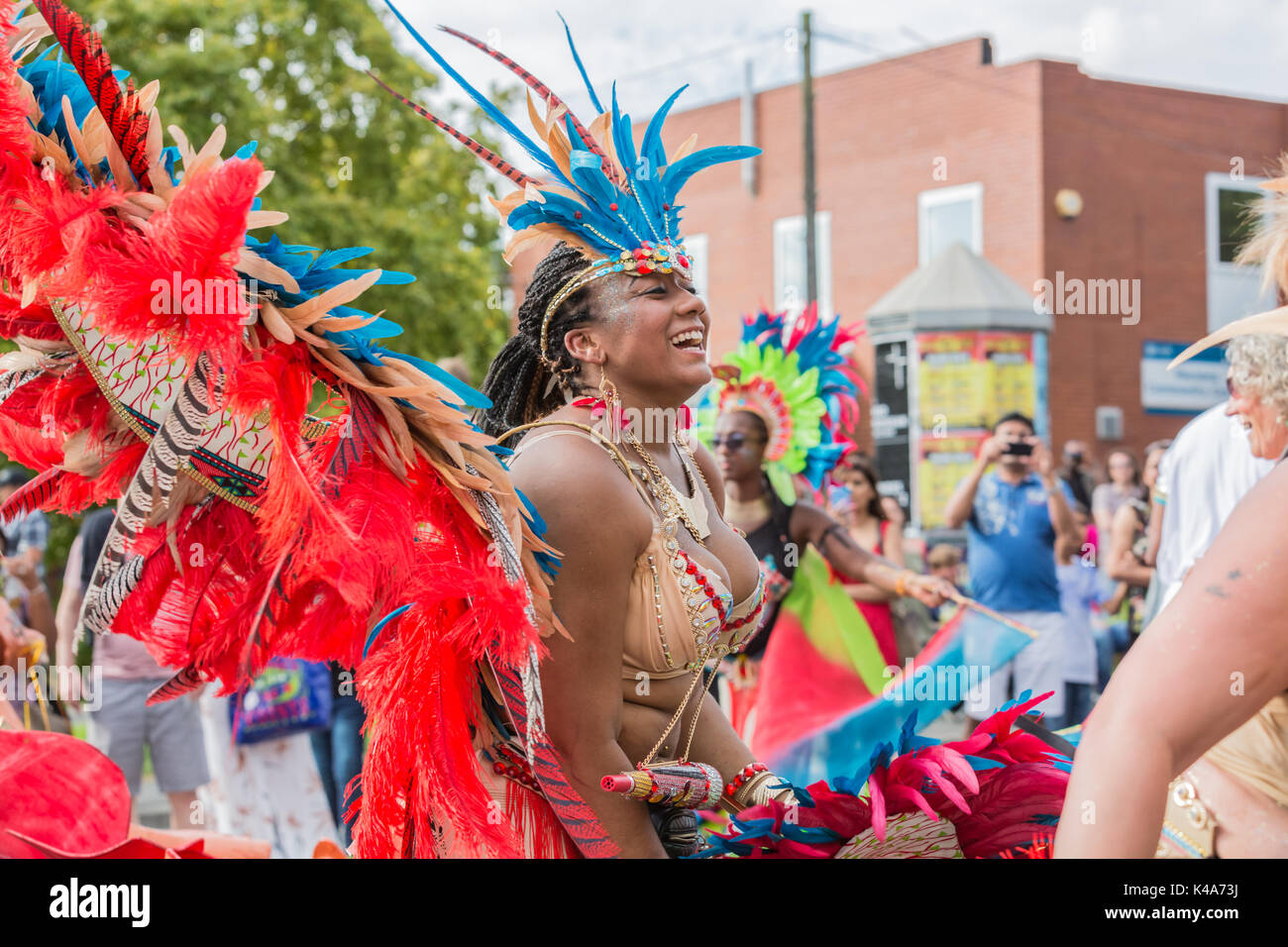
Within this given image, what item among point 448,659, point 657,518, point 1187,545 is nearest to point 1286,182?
point 657,518

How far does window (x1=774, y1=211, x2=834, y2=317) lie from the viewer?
1833 centimetres

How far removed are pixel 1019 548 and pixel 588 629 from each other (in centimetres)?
471

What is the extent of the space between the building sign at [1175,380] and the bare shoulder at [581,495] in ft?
53.5

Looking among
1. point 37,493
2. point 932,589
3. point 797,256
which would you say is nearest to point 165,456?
point 37,493

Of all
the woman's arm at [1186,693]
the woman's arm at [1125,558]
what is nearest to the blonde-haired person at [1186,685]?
the woman's arm at [1186,693]

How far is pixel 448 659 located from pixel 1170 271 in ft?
56.0

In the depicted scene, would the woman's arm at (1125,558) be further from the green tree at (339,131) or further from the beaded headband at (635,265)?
the green tree at (339,131)

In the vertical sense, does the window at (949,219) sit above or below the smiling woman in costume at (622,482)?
above

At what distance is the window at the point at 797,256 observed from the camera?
18.3 m

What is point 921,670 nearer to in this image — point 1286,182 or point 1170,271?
point 1286,182

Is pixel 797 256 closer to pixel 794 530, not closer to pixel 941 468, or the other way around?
pixel 941 468

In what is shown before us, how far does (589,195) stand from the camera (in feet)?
7.44

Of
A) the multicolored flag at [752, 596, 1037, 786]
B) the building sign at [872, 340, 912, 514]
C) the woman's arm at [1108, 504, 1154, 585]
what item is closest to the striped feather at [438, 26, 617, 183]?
the multicolored flag at [752, 596, 1037, 786]

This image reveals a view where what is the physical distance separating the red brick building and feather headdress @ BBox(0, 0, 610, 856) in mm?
15208
